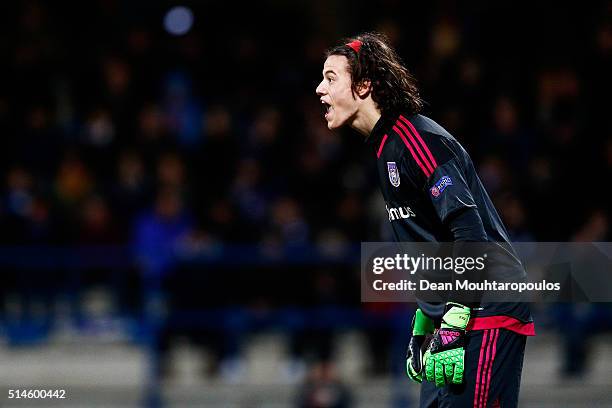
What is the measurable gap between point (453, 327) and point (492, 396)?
35 centimetres

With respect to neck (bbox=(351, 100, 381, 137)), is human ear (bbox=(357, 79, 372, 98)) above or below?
above

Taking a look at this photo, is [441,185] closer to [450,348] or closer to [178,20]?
[450,348]

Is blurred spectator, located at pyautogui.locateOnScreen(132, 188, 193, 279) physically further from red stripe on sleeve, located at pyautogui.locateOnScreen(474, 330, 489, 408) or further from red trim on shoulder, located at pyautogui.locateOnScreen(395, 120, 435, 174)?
red stripe on sleeve, located at pyautogui.locateOnScreen(474, 330, 489, 408)

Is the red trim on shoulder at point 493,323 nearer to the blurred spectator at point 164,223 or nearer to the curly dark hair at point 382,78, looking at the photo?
the curly dark hair at point 382,78

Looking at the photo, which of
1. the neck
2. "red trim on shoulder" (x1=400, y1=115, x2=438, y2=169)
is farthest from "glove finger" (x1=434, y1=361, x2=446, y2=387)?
the neck

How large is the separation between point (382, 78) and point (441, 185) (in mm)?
559

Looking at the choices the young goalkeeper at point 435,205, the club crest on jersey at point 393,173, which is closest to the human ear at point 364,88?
the young goalkeeper at point 435,205

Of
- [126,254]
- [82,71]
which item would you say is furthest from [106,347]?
[82,71]

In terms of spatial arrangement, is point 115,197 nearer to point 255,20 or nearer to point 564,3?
point 255,20

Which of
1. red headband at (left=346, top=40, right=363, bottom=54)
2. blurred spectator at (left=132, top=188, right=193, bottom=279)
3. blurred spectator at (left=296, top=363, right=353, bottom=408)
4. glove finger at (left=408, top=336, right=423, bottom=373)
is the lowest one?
glove finger at (left=408, top=336, right=423, bottom=373)

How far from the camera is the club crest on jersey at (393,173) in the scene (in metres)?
3.87

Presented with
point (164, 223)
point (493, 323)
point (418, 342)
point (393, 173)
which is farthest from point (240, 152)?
point (493, 323)

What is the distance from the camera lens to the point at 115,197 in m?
9.27

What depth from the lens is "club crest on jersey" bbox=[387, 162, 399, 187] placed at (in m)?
3.87
